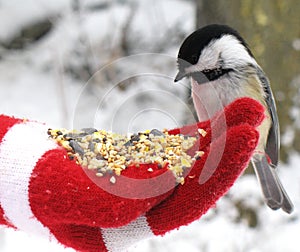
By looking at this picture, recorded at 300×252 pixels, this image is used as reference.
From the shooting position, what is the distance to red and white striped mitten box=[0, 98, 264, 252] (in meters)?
1.15

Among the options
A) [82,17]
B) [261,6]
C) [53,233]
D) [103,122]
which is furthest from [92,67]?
[53,233]

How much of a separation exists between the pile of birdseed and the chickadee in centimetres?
25

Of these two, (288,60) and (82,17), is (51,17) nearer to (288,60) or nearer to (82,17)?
(82,17)

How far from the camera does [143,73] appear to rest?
3191mm

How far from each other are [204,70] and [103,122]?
4.68 feet

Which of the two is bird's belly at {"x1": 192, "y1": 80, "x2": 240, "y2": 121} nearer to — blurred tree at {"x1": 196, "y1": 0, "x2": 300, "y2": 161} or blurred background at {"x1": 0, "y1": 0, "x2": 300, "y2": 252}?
blurred background at {"x1": 0, "y1": 0, "x2": 300, "y2": 252}

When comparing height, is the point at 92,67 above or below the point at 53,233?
below

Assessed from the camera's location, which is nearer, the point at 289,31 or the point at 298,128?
the point at 289,31

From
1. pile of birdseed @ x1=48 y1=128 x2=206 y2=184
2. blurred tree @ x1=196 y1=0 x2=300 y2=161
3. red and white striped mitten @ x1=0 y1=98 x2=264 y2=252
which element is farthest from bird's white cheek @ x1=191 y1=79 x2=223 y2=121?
blurred tree @ x1=196 y1=0 x2=300 y2=161

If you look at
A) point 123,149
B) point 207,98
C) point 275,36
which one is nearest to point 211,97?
point 207,98

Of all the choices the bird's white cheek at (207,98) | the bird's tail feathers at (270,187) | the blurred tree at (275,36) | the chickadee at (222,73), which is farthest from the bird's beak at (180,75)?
the blurred tree at (275,36)

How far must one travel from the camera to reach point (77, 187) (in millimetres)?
1175

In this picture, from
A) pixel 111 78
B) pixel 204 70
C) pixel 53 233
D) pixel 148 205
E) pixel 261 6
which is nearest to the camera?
pixel 148 205

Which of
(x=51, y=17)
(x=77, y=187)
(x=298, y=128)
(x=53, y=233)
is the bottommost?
(x=298, y=128)
